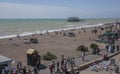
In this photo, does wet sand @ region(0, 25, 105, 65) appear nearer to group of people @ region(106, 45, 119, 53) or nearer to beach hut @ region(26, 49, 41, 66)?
beach hut @ region(26, 49, 41, 66)

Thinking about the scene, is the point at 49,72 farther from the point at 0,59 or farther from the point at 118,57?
the point at 118,57

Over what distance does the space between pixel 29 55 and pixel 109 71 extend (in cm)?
781

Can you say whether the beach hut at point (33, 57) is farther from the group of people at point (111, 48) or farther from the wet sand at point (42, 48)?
the group of people at point (111, 48)

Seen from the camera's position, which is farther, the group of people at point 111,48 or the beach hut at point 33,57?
the group of people at point 111,48

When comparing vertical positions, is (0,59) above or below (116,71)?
above

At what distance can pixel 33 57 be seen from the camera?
21.1m

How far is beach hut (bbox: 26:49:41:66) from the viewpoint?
2083 centimetres

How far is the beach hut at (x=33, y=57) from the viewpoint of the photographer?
20.8 metres

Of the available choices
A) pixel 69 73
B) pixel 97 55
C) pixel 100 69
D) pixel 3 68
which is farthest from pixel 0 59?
pixel 97 55

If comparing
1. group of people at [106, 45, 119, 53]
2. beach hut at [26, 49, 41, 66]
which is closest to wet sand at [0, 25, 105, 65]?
beach hut at [26, 49, 41, 66]

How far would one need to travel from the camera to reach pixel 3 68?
627 inches

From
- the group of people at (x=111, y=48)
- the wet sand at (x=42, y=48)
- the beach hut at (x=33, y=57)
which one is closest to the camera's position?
the beach hut at (x=33, y=57)

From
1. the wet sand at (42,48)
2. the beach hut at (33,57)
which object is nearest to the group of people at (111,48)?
the wet sand at (42,48)

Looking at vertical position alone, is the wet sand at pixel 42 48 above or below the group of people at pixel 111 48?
below
